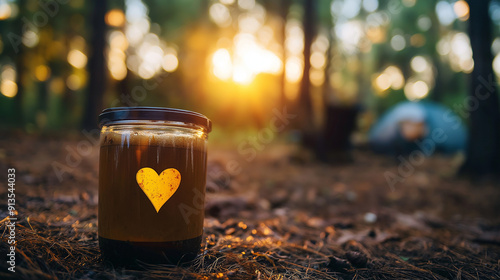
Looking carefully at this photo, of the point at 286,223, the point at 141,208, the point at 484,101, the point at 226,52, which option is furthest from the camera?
the point at 226,52

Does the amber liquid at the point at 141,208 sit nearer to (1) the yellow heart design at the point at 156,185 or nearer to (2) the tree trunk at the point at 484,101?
(1) the yellow heart design at the point at 156,185

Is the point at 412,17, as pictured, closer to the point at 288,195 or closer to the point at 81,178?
the point at 288,195

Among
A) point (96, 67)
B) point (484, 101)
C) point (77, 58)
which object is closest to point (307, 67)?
point (484, 101)

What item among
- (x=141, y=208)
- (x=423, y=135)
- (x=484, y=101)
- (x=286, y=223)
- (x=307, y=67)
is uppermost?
(x=307, y=67)

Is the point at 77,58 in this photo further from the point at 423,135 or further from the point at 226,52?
the point at 423,135

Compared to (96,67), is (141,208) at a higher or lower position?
lower

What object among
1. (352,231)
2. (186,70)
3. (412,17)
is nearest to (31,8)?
(186,70)

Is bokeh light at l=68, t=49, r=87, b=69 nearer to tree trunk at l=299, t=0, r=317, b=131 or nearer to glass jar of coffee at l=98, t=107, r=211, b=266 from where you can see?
tree trunk at l=299, t=0, r=317, b=131
